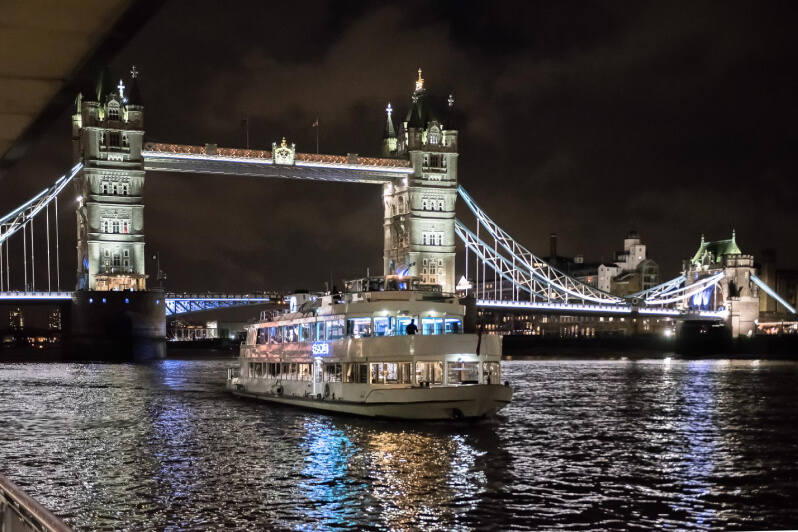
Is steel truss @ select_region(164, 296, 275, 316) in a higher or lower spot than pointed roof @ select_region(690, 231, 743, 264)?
lower

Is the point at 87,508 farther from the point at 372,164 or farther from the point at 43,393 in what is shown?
the point at 372,164

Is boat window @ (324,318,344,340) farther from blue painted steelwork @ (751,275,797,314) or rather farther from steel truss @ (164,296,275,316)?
blue painted steelwork @ (751,275,797,314)

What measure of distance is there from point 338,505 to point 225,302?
212ft

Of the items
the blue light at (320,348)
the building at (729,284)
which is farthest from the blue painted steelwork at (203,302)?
the blue light at (320,348)

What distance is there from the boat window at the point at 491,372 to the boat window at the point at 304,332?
5.40m

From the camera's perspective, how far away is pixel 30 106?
5734 millimetres

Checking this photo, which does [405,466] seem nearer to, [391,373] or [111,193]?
[391,373]

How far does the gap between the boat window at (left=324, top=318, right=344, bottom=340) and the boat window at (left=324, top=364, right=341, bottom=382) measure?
721 mm

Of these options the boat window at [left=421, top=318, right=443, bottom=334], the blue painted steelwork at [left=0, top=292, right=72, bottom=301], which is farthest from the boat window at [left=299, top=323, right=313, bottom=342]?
the blue painted steelwork at [left=0, top=292, right=72, bottom=301]

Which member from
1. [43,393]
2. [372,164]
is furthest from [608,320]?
[43,393]

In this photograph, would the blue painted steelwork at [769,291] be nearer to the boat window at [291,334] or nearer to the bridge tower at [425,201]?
the bridge tower at [425,201]

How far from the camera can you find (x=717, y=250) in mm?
94375

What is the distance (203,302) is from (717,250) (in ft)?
151

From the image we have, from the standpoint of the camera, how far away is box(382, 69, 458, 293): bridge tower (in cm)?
7769
